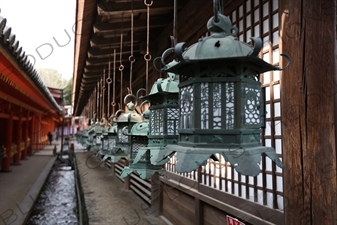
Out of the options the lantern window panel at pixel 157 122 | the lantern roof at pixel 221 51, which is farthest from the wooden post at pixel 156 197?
the lantern roof at pixel 221 51

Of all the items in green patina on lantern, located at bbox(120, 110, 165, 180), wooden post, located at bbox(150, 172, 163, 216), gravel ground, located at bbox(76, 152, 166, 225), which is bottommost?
gravel ground, located at bbox(76, 152, 166, 225)

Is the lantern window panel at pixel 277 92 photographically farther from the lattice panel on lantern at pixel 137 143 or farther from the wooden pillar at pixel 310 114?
the lattice panel on lantern at pixel 137 143

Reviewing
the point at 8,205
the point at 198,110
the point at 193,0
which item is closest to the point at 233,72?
the point at 198,110

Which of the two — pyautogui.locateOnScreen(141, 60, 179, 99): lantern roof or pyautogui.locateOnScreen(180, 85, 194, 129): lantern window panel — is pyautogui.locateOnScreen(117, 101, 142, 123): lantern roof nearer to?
pyautogui.locateOnScreen(141, 60, 179, 99): lantern roof

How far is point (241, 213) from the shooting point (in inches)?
121

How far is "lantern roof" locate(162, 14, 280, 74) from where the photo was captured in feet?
4.23

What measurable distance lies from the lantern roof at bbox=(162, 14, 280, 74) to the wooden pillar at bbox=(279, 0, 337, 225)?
3.12 ft

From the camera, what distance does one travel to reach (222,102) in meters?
1.37

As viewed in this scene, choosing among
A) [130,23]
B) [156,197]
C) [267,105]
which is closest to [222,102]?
[267,105]

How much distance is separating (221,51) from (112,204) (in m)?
6.34

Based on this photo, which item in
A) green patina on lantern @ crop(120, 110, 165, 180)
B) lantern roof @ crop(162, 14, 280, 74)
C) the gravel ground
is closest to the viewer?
lantern roof @ crop(162, 14, 280, 74)

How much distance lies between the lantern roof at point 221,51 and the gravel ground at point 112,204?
479 centimetres

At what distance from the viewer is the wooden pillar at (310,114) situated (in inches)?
81.4

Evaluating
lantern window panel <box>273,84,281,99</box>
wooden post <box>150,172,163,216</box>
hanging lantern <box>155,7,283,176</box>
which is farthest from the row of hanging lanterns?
A: wooden post <box>150,172,163,216</box>
